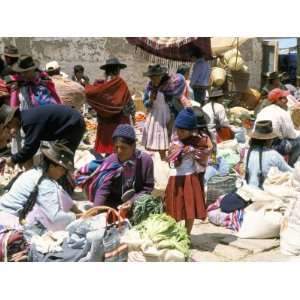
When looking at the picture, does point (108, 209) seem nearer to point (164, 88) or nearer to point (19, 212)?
point (19, 212)

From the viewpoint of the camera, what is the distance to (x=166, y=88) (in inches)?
291

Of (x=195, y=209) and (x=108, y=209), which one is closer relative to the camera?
(x=108, y=209)

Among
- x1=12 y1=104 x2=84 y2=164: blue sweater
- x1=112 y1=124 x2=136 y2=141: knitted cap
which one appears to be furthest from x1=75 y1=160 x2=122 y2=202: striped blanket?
x1=12 y1=104 x2=84 y2=164: blue sweater

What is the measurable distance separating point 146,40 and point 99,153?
75.6 inches

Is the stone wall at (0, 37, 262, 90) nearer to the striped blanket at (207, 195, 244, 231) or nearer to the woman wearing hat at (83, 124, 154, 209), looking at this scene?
the striped blanket at (207, 195, 244, 231)

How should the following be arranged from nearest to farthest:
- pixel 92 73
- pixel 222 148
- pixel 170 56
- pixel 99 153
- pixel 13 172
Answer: pixel 13 172 → pixel 99 153 → pixel 222 148 → pixel 170 56 → pixel 92 73

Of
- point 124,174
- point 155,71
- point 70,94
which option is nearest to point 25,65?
point 70,94

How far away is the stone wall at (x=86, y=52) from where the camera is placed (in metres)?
13.8

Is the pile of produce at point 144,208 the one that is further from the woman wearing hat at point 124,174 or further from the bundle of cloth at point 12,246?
the bundle of cloth at point 12,246

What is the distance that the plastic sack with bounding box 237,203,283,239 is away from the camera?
5.02m

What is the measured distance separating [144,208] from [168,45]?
14.1ft

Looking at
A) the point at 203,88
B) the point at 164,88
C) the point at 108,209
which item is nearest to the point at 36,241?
the point at 108,209

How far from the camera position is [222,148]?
755cm

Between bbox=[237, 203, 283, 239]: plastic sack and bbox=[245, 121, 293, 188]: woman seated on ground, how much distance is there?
25.8 inches
